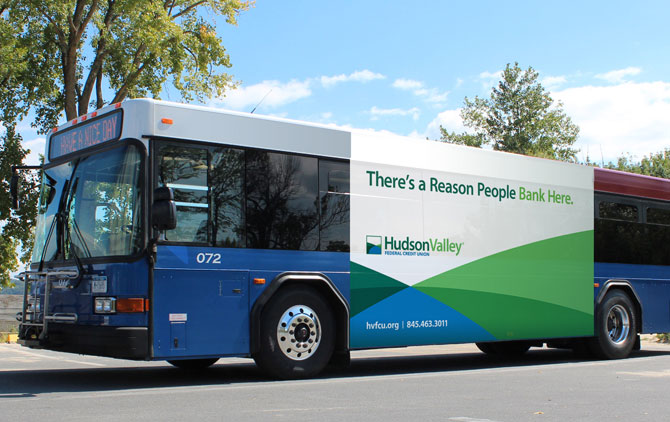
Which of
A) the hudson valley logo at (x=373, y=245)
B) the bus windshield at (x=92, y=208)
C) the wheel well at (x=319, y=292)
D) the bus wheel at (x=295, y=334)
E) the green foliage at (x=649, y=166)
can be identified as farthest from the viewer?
the green foliage at (x=649, y=166)

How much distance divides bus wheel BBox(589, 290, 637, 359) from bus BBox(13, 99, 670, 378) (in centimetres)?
44

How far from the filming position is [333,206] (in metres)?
10.6

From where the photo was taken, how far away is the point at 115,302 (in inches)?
350

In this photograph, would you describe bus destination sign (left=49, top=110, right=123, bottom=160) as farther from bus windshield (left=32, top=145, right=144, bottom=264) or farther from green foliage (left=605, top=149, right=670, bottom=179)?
green foliage (left=605, top=149, right=670, bottom=179)

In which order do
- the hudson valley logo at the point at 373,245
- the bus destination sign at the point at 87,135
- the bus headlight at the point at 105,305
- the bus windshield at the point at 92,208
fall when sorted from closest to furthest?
the bus headlight at the point at 105,305, the bus windshield at the point at 92,208, the bus destination sign at the point at 87,135, the hudson valley logo at the point at 373,245

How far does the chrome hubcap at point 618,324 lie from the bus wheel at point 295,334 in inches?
245

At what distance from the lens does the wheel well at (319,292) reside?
9664mm

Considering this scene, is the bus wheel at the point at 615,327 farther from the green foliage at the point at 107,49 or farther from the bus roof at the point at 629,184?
the green foliage at the point at 107,49

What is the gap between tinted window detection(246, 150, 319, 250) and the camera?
9.84 metres

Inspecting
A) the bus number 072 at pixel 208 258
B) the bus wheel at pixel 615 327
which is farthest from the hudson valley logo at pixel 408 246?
the bus wheel at pixel 615 327

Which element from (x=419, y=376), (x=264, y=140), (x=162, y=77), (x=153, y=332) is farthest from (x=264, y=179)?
(x=162, y=77)

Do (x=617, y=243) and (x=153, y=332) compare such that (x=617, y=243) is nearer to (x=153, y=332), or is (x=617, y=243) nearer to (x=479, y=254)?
(x=479, y=254)

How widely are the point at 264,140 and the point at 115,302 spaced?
2681 millimetres

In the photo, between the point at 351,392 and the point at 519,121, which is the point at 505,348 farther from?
the point at 519,121
